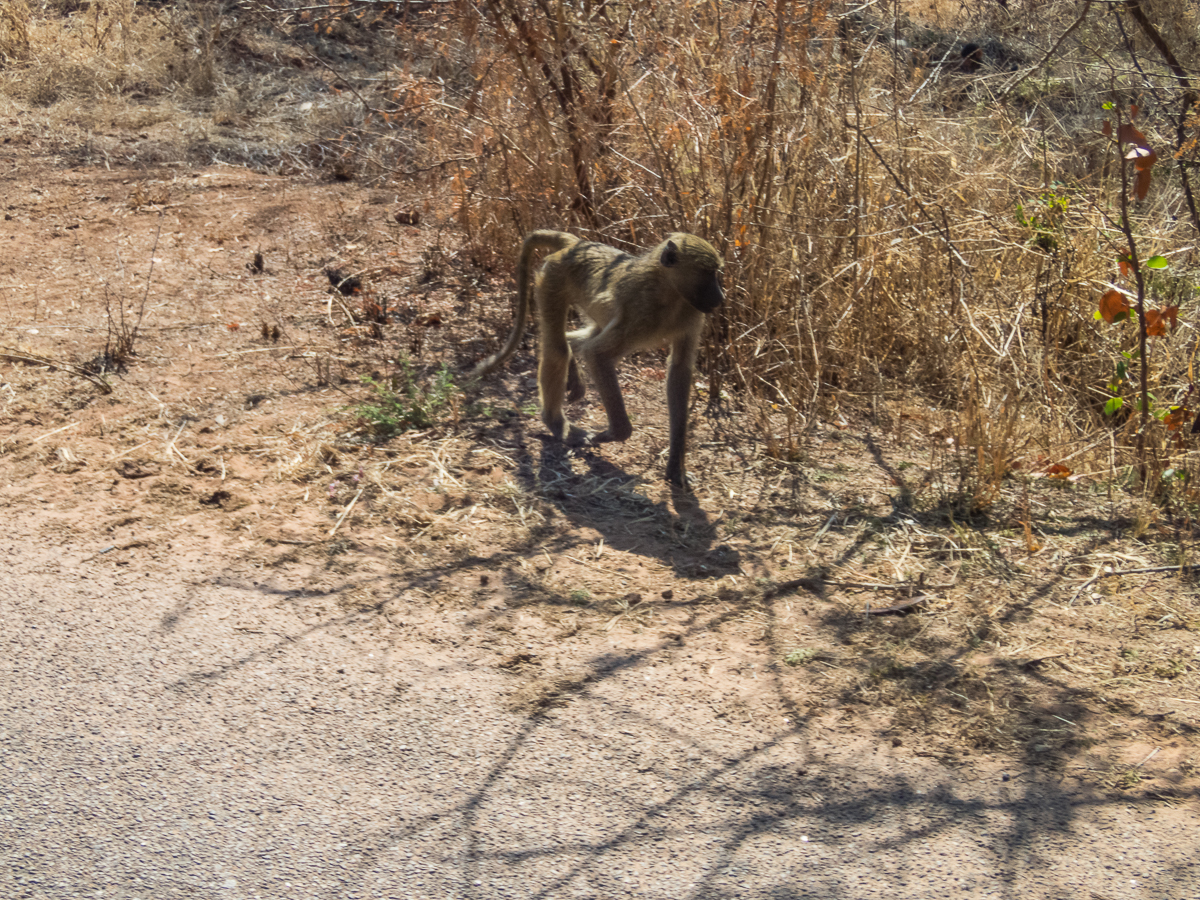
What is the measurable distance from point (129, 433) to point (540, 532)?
2197mm

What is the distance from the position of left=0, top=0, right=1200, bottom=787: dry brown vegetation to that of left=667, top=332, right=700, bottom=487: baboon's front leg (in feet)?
0.81

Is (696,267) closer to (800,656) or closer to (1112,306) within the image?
(1112,306)

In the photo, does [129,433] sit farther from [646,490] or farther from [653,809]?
[653,809]

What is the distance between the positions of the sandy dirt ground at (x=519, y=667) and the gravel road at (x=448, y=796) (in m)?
0.01

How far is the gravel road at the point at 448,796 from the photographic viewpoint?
2.65 meters

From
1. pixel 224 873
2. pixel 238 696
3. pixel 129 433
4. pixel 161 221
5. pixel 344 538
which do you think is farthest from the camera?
pixel 161 221

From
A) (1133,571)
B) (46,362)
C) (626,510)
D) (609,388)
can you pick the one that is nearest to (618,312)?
(609,388)

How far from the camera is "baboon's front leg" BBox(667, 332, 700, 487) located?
481cm

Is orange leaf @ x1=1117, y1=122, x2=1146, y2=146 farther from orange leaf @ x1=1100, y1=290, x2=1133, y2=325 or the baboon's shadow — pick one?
the baboon's shadow

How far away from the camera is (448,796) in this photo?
2916 mm

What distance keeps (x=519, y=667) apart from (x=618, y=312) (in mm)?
2048

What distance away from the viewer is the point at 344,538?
13.9 feet

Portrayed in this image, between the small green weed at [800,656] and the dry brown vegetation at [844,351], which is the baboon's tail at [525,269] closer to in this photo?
the dry brown vegetation at [844,351]

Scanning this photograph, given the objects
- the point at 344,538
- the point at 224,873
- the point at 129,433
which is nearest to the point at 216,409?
the point at 129,433
